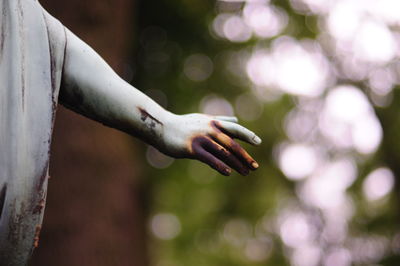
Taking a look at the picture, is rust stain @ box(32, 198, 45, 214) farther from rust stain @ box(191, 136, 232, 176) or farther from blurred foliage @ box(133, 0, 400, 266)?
blurred foliage @ box(133, 0, 400, 266)

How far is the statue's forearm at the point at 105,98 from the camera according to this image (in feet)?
4.75

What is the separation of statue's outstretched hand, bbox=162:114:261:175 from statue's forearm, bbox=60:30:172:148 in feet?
0.12

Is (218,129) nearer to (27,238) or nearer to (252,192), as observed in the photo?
(27,238)

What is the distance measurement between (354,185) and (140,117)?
28.9 feet

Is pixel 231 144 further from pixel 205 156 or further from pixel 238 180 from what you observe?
pixel 238 180

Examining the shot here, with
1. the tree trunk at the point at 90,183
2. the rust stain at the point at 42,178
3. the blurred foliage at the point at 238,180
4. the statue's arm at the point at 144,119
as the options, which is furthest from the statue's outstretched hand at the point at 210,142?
the blurred foliage at the point at 238,180

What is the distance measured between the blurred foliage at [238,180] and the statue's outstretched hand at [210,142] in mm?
5898

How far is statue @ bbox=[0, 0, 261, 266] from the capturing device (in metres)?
1.31

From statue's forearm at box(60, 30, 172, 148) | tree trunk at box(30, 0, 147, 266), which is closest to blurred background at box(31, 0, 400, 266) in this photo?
tree trunk at box(30, 0, 147, 266)

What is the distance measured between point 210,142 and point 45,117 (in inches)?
13.6

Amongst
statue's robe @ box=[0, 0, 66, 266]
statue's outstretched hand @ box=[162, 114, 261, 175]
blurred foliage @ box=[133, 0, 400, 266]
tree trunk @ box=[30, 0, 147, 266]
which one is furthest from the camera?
blurred foliage @ box=[133, 0, 400, 266]

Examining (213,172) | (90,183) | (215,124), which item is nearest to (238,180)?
(213,172)

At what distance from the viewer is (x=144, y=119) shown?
1.45 meters

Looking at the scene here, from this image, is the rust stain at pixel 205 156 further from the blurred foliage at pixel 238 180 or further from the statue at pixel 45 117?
the blurred foliage at pixel 238 180
